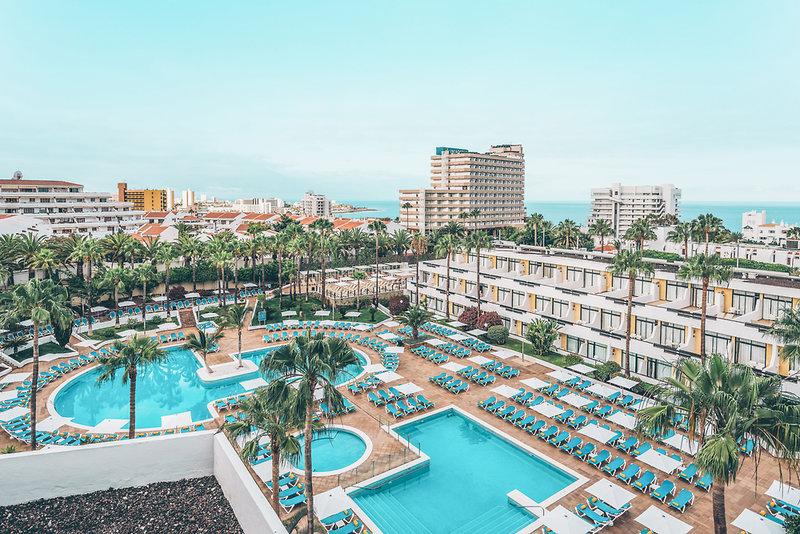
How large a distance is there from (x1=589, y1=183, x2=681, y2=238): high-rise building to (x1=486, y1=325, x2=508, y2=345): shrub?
128 m

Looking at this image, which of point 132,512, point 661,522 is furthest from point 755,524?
point 132,512

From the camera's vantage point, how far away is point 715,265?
27000mm

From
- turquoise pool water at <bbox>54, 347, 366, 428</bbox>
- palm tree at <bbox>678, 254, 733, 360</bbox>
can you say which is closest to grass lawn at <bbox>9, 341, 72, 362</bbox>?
turquoise pool water at <bbox>54, 347, 366, 428</bbox>

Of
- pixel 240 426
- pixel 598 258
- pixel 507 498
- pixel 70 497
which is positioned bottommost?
pixel 507 498

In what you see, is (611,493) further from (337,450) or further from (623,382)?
(623,382)

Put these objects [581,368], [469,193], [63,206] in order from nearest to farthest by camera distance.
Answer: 1. [581,368]
2. [63,206]
3. [469,193]

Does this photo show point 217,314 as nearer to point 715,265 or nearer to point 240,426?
point 240,426

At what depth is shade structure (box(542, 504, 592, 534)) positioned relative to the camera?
16.1 metres

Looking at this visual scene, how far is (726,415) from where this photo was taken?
11898mm

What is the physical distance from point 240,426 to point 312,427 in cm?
262

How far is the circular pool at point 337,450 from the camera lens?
2123cm

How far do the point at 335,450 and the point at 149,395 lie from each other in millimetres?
15535

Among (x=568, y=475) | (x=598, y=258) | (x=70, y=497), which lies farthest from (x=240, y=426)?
(x=598, y=258)

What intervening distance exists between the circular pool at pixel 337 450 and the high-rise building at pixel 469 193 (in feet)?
272
